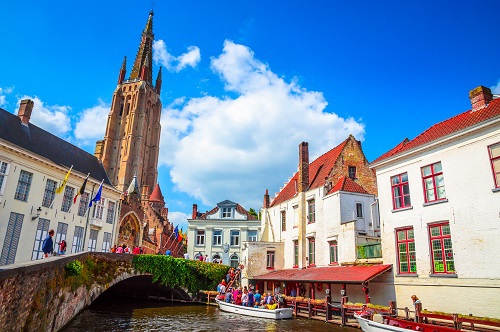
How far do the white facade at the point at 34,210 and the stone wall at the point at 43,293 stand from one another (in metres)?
4.84

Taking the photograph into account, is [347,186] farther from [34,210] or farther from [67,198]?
[34,210]

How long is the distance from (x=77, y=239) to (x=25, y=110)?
1021cm

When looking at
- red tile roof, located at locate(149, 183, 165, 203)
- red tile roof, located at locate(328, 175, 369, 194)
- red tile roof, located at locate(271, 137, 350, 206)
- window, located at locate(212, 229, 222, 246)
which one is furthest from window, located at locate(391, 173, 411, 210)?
red tile roof, located at locate(149, 183, 165, 203)

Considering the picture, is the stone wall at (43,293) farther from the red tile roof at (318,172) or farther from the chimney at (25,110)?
the red tile roof at (318,172)

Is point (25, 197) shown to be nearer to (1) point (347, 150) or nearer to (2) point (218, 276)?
(2) point (218, 276)

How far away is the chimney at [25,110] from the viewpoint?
1020 inches

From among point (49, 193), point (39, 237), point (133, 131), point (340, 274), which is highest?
point (133, 131)

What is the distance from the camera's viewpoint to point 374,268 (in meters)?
18.3

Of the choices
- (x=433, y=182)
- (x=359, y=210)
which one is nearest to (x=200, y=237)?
(x=359, y=210)

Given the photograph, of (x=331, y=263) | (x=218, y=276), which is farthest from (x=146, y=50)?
(x=331, y=263)

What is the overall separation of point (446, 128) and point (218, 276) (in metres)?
20.2

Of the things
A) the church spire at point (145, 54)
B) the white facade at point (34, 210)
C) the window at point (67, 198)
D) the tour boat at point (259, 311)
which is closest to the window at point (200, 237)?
the white facade at point (34, 210)

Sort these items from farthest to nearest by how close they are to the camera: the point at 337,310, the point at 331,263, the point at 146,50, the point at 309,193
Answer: the point at 146,50
the point at 309,193
the point at 331,263
the point at 337,310

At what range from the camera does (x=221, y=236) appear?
40.5m
